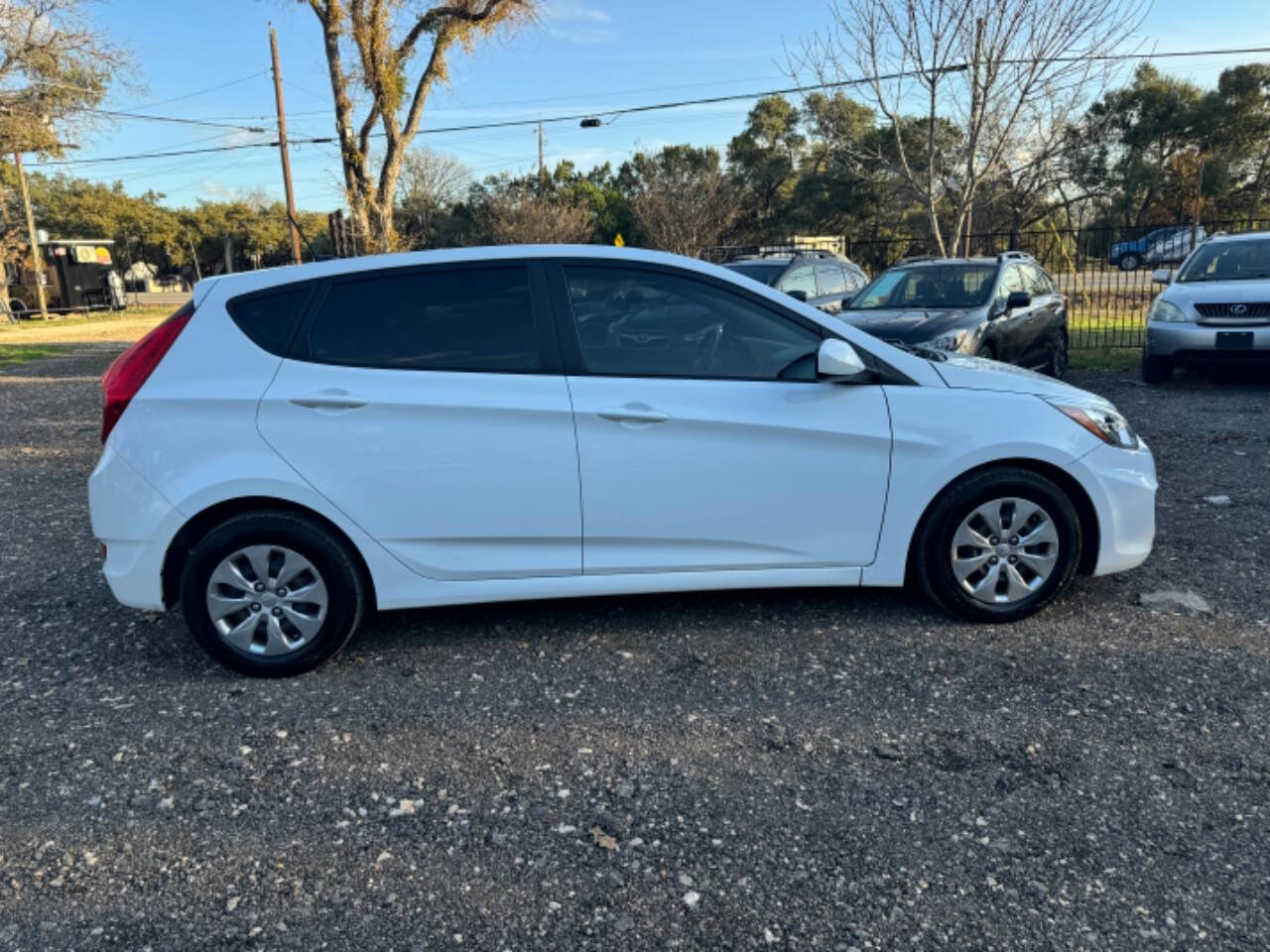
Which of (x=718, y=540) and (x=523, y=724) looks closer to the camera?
(x=523, y=724)

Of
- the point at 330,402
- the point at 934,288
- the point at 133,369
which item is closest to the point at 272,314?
the point at 330,402

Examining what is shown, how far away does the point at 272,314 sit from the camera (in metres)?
3.78

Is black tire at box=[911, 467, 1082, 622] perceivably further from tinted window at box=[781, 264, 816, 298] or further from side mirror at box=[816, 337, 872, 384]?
tinted window at box=[781, 264, 816, 298]

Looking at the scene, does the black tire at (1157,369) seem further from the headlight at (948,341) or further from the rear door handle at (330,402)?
the rear door handle at (330,402)

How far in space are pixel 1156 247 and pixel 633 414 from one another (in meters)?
21.4

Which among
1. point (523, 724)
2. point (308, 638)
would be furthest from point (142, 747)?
point (523, 724)

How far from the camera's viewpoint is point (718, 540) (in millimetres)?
3875

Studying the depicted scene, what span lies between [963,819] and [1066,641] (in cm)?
148

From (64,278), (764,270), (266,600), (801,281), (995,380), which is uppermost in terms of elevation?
(64,278)

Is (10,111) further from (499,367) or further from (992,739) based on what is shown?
(992,739)

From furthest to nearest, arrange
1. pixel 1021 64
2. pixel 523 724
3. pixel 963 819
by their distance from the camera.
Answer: pixel 1021 64 → pixel 523 724 → pixel 963 819

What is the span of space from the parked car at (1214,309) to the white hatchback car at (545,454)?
696cm

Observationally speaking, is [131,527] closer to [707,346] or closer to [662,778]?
[662,778]

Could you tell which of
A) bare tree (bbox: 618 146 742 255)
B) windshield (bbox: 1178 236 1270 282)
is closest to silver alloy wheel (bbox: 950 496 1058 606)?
windshield (bbox: 1178 236 1270 282)
